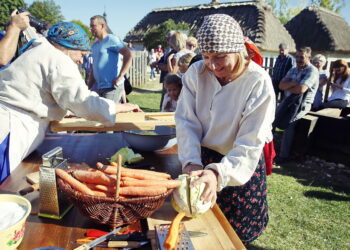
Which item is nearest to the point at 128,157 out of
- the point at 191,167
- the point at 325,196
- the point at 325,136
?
the point at 191,167

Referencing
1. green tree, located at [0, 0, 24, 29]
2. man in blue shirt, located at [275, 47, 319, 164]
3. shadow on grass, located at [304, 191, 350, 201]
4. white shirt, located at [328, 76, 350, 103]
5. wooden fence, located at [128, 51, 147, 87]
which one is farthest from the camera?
green tree, located at [0, 0, 24, 29]

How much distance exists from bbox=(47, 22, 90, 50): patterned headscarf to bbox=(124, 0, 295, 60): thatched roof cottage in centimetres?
1516

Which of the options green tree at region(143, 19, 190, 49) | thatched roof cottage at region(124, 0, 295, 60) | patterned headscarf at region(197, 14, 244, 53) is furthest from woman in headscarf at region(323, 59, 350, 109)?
green tree at region(143, 19, 190, 49)

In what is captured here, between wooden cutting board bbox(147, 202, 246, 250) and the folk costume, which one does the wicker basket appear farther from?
the folk costume

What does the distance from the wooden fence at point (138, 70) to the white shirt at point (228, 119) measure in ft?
39.8

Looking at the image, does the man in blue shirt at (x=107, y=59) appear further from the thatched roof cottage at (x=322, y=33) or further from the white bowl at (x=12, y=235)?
the thatched roof cottage at (x=322, y=33)

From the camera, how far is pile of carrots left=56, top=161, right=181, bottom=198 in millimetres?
1167

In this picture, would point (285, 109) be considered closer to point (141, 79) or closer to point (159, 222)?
point (159, 222)

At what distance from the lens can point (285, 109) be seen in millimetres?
4926

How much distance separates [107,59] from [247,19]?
15.6 m

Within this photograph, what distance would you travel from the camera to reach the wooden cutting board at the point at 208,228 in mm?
1167

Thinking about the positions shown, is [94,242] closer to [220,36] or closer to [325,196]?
[220,36]

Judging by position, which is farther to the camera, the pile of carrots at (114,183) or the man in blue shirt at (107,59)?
the man in blue shirt at (107,59)

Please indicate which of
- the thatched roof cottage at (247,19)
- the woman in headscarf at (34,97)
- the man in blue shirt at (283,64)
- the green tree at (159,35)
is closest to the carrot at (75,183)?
the woman in headscarf at (34,97)
